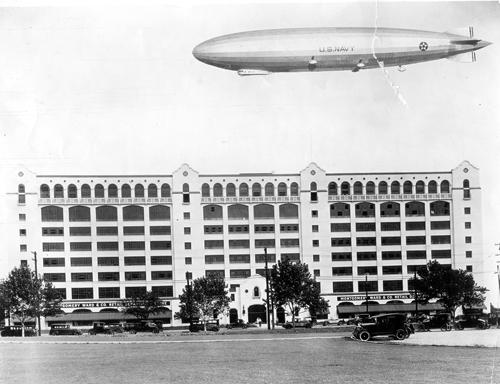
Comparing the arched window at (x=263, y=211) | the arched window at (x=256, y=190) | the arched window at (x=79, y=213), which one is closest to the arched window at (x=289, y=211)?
the arched window at (x=263, y=211)

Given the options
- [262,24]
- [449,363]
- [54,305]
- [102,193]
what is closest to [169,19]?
[262,24]

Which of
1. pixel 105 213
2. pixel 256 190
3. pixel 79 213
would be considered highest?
pixel 256 190

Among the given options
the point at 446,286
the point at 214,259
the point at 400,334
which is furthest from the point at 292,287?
the point at 400,334

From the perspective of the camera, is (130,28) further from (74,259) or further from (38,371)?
(74,259)

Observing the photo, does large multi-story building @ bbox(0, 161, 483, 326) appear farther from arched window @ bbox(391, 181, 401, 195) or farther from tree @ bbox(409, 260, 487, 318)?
tree @ bbox(409, 260, 487, 318)

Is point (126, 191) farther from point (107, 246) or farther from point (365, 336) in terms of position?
point (365, 336)
